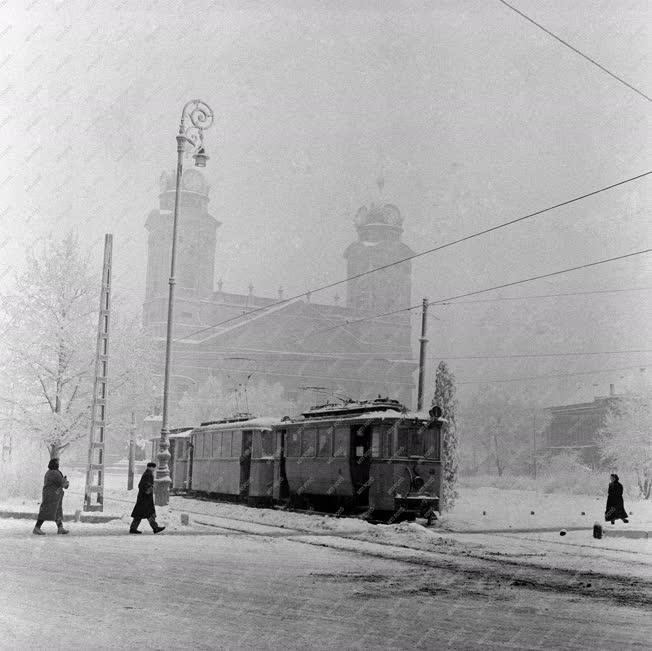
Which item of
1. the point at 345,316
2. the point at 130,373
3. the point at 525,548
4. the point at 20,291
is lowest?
the point at 525,548

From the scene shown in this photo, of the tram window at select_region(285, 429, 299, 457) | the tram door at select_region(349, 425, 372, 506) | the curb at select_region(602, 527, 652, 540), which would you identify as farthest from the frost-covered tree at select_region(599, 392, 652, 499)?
the tram door at select_region(349, 425, 372, 506)

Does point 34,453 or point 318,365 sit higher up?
point 318,365

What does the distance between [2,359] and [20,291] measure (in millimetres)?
2290

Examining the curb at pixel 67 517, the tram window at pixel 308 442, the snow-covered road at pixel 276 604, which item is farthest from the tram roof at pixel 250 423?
the snow-covered road at pixel 276 604

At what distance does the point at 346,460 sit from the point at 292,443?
11.3ft

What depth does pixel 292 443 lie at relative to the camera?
82.8 feet

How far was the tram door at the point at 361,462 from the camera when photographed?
2191 centimetres

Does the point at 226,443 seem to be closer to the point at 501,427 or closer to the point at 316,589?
the point at 316,589

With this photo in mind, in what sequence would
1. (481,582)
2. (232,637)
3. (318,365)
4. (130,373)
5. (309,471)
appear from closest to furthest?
(232,637) → (481,582) → (309,471) → (130,373) → (318,365)

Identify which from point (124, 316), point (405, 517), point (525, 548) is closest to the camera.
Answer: point (525, 548)

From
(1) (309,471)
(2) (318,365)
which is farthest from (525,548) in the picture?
(2) (318,365)

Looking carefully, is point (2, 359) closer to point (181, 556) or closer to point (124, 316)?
point (124, 316)

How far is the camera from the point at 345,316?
328ft

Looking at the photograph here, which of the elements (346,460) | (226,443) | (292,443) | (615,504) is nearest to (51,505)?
(346,460)
